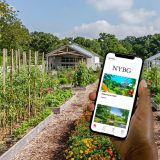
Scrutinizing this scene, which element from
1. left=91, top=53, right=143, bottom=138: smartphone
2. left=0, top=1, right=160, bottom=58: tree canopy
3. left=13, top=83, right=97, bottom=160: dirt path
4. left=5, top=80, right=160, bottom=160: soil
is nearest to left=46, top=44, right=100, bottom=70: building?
left=0, top=1, right=160, bottom=58: tree canopy

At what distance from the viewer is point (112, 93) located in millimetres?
1963

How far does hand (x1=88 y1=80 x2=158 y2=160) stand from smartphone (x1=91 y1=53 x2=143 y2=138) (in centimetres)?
10

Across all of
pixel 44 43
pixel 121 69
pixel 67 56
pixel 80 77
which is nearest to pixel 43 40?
pixel 44 43

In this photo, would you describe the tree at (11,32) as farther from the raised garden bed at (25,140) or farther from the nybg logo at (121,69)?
the nybg logo at (121,69)

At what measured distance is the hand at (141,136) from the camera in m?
1.60

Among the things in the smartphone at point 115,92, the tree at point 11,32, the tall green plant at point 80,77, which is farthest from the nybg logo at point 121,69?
the tree at point 11,32

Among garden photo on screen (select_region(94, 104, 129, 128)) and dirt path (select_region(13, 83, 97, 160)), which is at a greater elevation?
garden photo on screen (select_region(94, 104, 129, 128))

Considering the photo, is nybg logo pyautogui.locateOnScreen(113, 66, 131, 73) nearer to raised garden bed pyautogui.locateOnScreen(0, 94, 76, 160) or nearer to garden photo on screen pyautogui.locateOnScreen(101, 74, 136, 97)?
garden photo on screen pyautogui.locateOnScreen(101, 74, 136, 97)

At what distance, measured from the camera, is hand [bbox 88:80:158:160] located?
1596 millimetres

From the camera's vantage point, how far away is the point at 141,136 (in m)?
1.63

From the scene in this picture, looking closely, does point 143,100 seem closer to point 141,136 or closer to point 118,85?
point 141,136

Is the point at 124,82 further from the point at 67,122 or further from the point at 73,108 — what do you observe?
the point at 73,108

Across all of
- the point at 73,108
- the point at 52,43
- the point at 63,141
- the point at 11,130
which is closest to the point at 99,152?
the point at 63,141

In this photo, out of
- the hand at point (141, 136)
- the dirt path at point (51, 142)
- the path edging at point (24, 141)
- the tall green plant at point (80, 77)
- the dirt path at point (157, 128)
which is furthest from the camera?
the tall green plant at point (80, 77)
